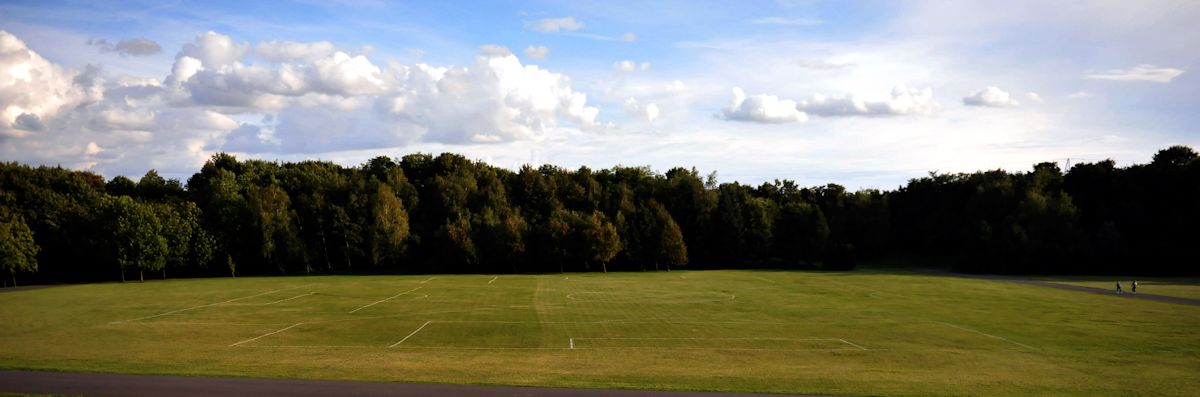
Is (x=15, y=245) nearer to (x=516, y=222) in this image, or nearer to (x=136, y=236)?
(x=136, y=236)

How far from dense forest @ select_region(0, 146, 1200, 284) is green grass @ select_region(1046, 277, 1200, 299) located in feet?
39.6

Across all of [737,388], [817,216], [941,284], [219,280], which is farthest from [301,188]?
[737,388]

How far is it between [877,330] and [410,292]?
125 feet

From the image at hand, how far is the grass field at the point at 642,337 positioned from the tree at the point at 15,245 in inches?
447

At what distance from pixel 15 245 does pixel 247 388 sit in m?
69.1

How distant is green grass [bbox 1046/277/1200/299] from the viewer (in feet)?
203

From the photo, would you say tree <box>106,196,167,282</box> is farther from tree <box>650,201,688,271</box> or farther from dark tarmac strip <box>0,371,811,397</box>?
dark tarmac strip <box>0,371,811,397</box>

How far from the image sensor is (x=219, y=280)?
7794 cm

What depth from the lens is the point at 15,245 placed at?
7325 cm

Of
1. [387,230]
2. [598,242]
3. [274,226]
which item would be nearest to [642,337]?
[598,242]

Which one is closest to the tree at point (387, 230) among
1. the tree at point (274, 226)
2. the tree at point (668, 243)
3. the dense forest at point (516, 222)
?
the dense forest at point (516, 222)

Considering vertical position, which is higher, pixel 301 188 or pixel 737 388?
pixel 301 188

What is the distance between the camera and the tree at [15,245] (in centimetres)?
7206

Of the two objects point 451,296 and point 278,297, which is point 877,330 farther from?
point 278,297
